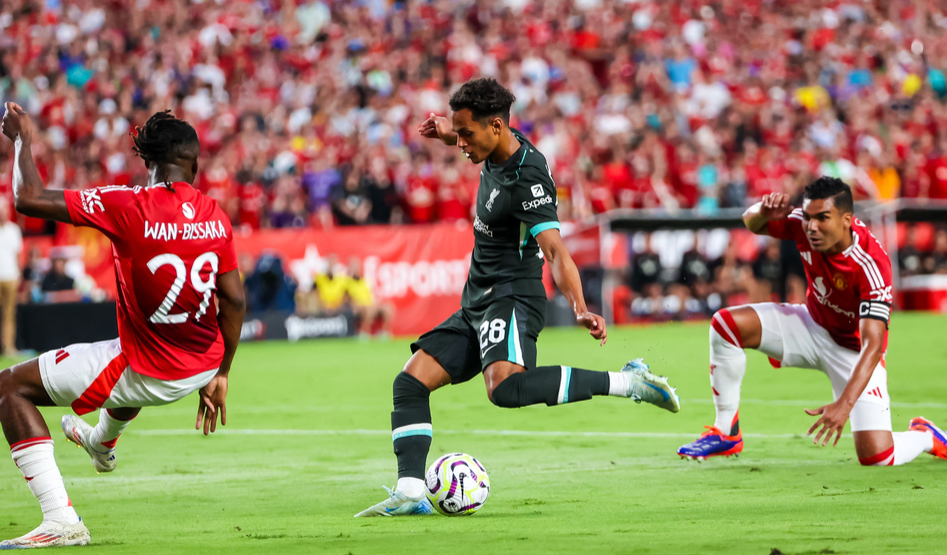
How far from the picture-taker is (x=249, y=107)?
74.4ft

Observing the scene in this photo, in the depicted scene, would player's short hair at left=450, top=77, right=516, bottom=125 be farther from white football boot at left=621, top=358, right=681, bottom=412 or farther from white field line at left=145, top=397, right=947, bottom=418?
white field line at left=145, top=397, right=947, bottom=418

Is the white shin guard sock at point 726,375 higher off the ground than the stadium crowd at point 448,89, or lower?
lower

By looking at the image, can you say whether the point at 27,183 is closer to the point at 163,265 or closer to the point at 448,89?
the point at 163,265

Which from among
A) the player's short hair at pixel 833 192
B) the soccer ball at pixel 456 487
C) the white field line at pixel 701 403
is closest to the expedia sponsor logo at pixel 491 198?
the soccer ball at pixel 456 487

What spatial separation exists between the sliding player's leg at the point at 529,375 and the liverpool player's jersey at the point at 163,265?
141 centimetres

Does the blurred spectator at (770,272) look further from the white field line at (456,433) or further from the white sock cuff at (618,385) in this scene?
the white sock cuff at (618,385)

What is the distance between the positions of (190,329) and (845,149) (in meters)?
21.9

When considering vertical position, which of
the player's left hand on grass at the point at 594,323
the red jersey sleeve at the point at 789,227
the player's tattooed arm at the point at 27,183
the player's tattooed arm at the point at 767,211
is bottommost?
the player's left hand on grass at the point at 594,323

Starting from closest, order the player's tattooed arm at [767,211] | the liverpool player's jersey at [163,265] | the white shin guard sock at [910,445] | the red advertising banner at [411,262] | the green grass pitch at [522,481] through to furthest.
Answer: the green grass pitch at [522,481] → the liverpool player's jersey at [163,265] → the white shin guard sock at [910,445] → the player's tattooed arm at [767,211] → the red advertising banner at [411,262]

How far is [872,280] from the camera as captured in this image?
7.21 metres

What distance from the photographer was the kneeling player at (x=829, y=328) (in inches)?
284

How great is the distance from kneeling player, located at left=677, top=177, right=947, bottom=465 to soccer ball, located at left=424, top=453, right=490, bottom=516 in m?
2.26

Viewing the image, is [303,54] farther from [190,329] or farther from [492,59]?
[190,329]

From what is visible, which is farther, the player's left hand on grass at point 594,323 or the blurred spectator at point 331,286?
the blurred spectator at point 331,286
